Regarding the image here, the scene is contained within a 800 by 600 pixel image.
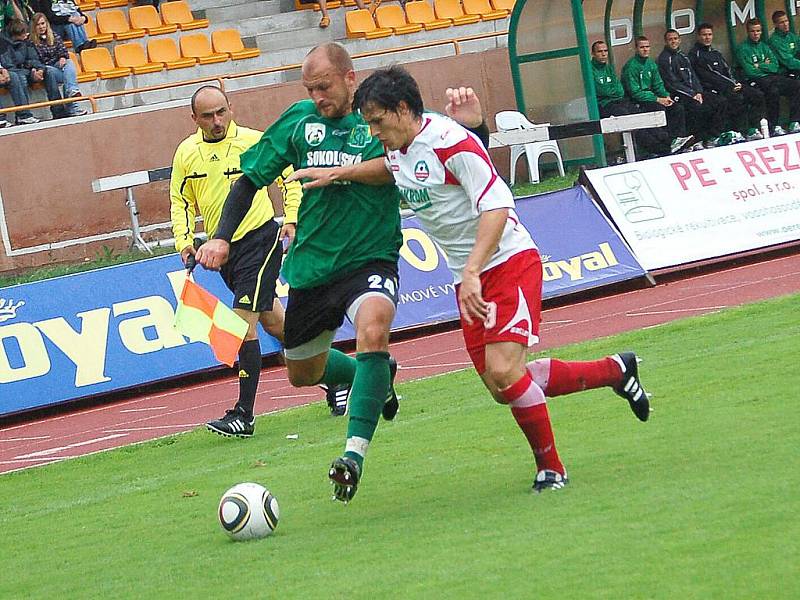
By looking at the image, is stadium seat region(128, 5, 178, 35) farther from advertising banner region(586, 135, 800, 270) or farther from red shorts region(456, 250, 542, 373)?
red shorts region(456, 250, 542, 373)

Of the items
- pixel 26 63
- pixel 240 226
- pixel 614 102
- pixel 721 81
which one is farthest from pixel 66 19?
pixel 240 226

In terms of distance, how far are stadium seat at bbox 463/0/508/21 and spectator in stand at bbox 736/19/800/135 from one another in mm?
4545

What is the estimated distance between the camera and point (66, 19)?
2245cm

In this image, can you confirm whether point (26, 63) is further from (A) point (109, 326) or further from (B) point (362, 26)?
(A) point (109, 326)

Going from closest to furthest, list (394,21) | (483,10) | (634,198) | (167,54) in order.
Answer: (634,198), (167,54), (394,21), (483,10)

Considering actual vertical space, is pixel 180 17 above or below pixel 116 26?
below

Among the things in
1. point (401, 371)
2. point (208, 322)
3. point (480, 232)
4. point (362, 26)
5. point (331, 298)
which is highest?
point (480, 232)

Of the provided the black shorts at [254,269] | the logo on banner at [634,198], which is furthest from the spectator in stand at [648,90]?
the black shorts at [254,269]

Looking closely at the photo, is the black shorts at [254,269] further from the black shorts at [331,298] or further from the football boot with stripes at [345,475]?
the football boot with stripes at [345,475]

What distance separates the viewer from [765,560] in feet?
14.6

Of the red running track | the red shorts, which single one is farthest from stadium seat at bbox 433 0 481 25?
the red shorts

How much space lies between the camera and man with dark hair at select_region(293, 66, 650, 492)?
6020 millimetres

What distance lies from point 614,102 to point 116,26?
859 cm

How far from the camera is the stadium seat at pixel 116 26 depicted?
2384 cm
